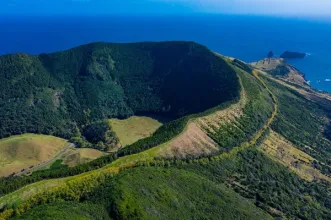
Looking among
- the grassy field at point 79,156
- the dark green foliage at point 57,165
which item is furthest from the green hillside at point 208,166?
the dark green foliage at point 57,165

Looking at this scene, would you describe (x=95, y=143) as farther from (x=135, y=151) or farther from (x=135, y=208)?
(x=135, y=208)

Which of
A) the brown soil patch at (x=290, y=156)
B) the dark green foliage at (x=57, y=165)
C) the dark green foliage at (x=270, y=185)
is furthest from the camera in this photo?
the dark green foliage at (x=57, y=165)

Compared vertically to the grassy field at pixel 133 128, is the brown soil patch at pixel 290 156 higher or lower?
higher

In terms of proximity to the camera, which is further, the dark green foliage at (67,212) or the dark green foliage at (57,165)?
the dark green foliage at (57,165)

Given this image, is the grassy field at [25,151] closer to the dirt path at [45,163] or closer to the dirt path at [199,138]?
the dirt path at [45,163]

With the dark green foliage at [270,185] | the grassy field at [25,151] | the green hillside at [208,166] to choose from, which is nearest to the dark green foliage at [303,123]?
the green hillside at [208,166]

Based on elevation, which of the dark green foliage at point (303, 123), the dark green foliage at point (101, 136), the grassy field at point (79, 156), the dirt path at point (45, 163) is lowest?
the dirt path at point (45, 163)

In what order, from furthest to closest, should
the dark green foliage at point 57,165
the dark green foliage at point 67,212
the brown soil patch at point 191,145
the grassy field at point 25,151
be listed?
the grassy field at point 25,151 < the dark green foliage at point 57,165 < the brown soil patch at point 191,145 < the dark green foliage at point 67,212
